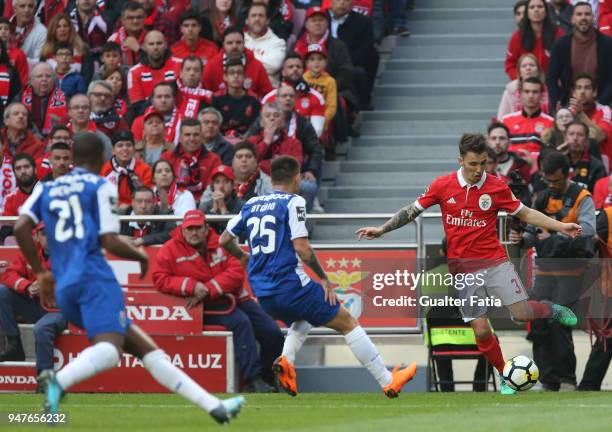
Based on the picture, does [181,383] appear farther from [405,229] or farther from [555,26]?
[555,26]

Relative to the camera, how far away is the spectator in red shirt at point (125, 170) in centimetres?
1486

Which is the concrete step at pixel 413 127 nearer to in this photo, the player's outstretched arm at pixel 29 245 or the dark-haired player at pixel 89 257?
the dark-haired player at pixel 89 257

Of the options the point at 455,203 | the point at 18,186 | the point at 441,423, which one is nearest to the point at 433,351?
the point at 455,203

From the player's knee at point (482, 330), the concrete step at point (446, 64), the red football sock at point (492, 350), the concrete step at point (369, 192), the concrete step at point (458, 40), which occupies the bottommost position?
the red football sock at point (492, 350)

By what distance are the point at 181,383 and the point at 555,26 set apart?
31.4 ft

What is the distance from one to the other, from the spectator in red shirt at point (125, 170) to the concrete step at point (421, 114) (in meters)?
3.97

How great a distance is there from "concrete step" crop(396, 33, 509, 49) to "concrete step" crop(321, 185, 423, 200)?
3.12m

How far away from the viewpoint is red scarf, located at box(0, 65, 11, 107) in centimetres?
1728

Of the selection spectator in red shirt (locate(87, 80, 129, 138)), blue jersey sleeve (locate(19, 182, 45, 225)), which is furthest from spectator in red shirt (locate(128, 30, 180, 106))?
blue jersey sleeve (locate(19, 182, 45, 225))

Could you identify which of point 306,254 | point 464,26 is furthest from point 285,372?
Result: point 464,26

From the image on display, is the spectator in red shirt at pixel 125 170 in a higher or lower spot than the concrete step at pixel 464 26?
lower

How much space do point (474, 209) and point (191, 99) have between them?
5.49 meters

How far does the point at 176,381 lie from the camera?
28.1 ft

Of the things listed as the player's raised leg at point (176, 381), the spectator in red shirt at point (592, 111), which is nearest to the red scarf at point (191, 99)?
the spectator in red shirt at point (592, 111)
